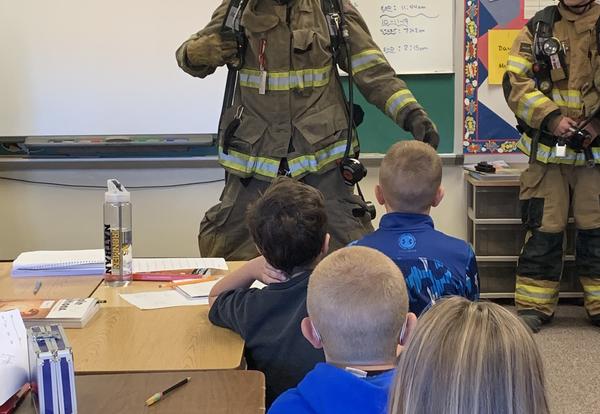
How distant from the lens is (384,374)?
1.27 metres

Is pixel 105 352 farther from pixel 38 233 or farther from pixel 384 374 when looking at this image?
pixel 38 233

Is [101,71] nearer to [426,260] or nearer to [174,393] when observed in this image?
[426,260]

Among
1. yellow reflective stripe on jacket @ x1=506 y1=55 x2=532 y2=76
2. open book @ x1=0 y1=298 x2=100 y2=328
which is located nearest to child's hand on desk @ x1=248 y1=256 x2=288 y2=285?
open book @ x1=0 y1=298 x2=100 y2=328

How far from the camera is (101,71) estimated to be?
13.4 ft

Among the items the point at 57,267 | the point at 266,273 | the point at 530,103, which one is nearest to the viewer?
the point at 266,273

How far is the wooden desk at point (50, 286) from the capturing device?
213 cm

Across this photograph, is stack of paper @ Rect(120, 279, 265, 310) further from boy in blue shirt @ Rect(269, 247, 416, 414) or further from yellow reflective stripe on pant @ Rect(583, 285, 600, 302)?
yellow reflective stripe on pant @ Rect(583, 285, 600, 302)

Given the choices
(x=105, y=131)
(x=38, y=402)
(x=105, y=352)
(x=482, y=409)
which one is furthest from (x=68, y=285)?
(x=105, y=131)

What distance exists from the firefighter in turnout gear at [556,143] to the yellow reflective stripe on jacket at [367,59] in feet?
3.78

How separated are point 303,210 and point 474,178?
2.51m

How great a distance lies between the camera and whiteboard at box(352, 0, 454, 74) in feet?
13.9

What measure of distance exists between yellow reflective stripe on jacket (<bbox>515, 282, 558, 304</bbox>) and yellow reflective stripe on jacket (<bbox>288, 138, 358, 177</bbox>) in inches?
60.0

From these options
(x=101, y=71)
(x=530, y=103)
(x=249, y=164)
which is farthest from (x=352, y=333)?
(x=101, y=71)

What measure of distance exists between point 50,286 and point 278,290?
2.61 ft
